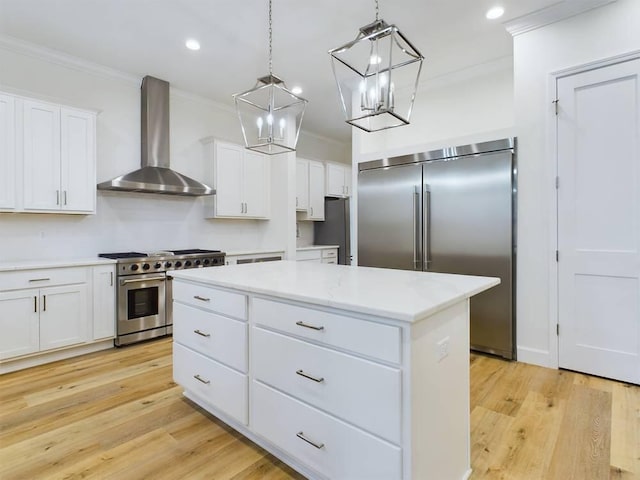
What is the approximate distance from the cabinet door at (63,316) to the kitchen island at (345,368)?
1885mm

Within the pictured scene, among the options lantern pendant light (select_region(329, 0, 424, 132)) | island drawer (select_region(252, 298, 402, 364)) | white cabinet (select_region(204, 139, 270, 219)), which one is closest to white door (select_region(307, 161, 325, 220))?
white cabinet (select_region(204, 139, 270, 219))

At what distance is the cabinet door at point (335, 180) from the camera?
6234 mm

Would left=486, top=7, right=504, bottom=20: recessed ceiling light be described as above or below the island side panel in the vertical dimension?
above

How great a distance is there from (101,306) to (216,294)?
209 centimetres

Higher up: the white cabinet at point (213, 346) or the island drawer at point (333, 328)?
the island drawer at point (333, 328)

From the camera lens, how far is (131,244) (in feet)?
13.3

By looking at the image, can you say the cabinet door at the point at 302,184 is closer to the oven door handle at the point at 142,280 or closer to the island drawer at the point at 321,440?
the oven door handle at the point at 142,280

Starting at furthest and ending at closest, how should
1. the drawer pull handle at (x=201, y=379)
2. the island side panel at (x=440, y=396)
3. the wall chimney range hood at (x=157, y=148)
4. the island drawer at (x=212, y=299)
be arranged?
the wall chimney range hood at (x=157, y=148)
the drawer pull handle at (x=201, y=379)
the island drawer at (x=212, y=299)
the island side panel at (x=440, y=396)

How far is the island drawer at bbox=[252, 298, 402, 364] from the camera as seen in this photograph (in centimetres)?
125

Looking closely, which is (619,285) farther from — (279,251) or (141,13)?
(141,13)

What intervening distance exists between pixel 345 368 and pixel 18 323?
10.0 feet

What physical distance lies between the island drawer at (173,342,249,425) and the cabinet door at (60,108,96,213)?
2.00m

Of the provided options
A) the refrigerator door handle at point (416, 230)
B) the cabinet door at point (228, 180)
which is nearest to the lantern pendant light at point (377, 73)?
the refrigerator door handle at point (416, 230)

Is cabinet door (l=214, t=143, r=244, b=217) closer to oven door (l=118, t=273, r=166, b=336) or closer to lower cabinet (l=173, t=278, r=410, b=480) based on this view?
oven door (l=118, t=273, r=166, b=336)
